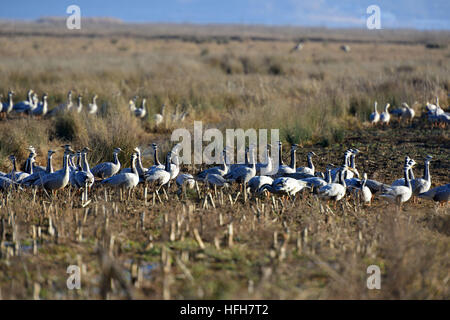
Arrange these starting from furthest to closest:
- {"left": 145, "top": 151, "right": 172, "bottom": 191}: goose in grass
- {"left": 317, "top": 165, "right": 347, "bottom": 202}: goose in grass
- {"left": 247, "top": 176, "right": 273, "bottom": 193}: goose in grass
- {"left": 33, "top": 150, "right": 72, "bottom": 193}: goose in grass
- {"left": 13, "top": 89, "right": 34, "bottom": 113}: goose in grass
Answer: {"left": 13, "top": 89, "right": 34, "bottom": 113}: goose in grass < {"left": 145, "top": 151, "right": 172, "bottom": 191}: goose in grass < {"left": 247, "top": 176, "right": 273, "bottom": 193}: goose in grass < {"left": 33, "top": 150, "right": 72, "bottom": 193}: goose in grass < {"left": 317, "top": 165, "right": 347, "bottom": 202}: goose in grass

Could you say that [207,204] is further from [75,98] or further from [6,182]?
[75,98]

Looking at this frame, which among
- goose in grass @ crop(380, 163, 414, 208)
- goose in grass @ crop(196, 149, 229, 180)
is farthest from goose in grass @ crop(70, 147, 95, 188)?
goose in grass @ crop(380, 163, 414, 208)

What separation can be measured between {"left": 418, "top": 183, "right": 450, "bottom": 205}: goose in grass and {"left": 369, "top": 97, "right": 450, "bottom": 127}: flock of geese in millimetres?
7351

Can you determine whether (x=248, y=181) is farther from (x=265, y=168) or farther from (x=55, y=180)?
(x=55, y=180)

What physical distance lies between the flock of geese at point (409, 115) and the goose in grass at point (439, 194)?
24.1 feet

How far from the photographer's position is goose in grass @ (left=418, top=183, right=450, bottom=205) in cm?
830

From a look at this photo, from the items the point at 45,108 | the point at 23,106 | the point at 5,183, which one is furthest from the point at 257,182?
the point at 23,106

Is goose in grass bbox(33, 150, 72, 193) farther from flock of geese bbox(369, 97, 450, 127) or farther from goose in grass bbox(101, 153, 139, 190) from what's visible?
flock of geese bbox(369, 97, 450, 127)

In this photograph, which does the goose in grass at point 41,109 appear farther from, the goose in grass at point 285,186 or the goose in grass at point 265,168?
the goose in grass at point 285,186

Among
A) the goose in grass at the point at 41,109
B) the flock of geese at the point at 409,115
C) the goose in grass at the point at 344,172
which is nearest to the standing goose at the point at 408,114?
the flock of geese at the point at 409,115

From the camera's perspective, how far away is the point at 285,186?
27.4 ft

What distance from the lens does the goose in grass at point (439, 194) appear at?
830 cm
